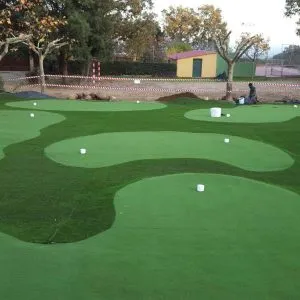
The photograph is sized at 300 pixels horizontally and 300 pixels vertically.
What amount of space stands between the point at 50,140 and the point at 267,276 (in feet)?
20.9

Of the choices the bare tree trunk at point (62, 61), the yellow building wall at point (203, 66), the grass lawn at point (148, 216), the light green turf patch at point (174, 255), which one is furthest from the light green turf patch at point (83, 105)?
the yellow building wall at point (203, 66)

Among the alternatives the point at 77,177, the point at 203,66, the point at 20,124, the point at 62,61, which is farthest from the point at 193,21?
the point at 77,177

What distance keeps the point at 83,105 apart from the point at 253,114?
5708 mm

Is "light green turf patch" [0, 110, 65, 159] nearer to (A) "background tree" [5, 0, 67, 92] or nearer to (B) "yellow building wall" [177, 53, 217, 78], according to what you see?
(A) "background tree" [5, 0, 67, 92]

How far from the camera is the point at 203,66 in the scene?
40062mm

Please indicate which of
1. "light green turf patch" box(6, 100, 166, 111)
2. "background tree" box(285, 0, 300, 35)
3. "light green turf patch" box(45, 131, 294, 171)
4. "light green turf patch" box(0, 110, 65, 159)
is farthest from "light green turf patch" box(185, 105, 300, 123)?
"background tree" box(285, 0, 300, 35)

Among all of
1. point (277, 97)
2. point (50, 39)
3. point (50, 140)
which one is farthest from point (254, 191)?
point (50, 39)

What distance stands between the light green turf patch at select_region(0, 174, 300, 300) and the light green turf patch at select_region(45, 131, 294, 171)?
1944mm

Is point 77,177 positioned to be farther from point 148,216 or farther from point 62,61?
point 62,61

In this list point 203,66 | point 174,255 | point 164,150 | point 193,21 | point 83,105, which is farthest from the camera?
point 193,21

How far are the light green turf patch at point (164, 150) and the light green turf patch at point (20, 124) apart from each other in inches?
41.2

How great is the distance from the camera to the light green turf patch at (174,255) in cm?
337

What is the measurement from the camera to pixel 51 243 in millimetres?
4188

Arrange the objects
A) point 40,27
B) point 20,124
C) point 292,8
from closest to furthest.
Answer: point 20,124
point 40,27
point 292,8
